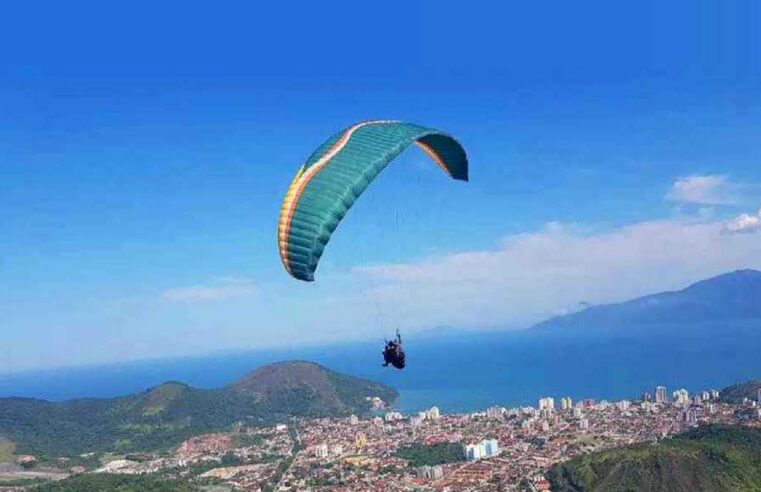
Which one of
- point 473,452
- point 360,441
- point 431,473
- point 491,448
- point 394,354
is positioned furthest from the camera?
point 360,441

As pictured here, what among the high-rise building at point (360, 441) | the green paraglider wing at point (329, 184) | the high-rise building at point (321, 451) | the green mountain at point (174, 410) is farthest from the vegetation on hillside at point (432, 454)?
the green paraglider wing at point (329, 184)

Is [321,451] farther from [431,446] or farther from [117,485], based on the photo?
[117,485]

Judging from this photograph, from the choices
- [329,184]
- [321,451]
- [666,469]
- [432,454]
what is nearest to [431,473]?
[432,454]

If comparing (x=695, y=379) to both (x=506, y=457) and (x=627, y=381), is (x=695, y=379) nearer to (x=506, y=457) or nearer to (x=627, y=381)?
(x=627, y=381)

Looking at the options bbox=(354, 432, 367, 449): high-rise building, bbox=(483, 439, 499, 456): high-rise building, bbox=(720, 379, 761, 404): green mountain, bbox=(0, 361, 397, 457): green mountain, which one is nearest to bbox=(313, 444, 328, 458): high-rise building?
bbox=(354, 432, 367, 449): high-rise building

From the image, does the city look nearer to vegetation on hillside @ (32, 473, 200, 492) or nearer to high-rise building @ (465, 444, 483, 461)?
high-rise building @ (465, 444, 483, 461)
